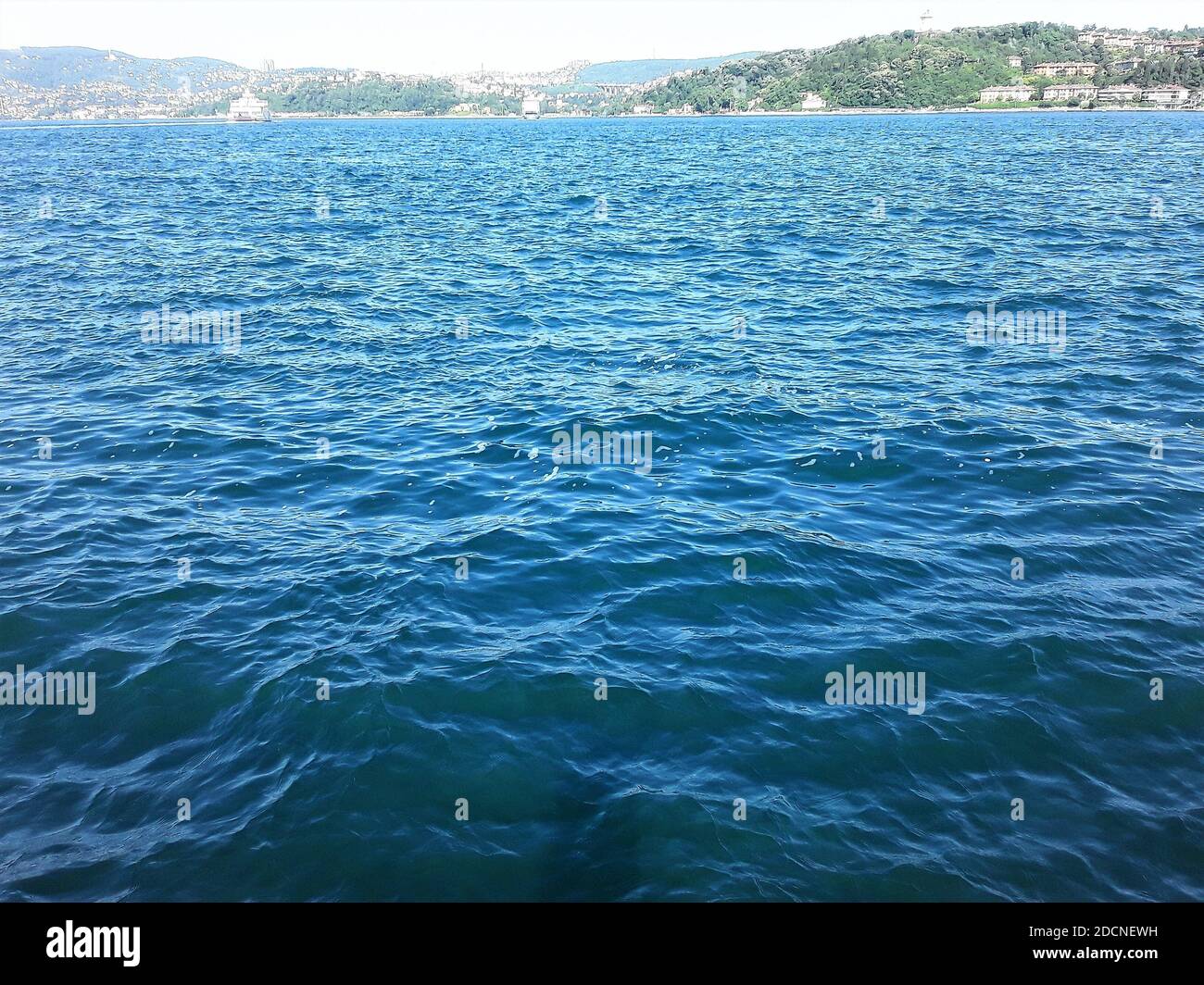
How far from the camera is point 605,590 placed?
45.0 feet

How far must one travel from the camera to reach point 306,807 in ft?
31.2

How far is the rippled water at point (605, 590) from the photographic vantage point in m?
9.07
